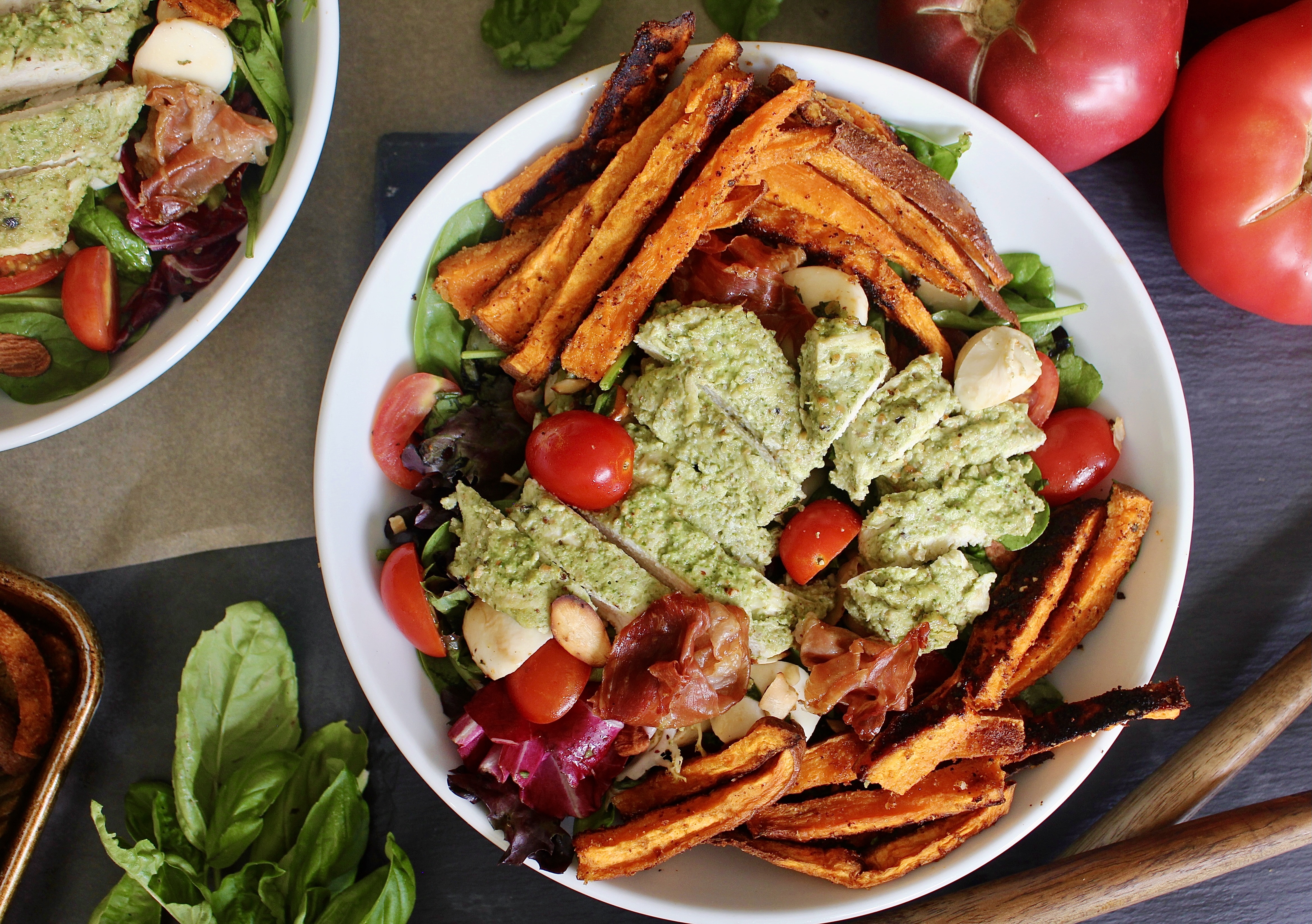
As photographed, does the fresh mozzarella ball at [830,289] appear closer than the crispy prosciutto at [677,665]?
No

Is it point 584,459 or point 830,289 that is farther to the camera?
point 830,289

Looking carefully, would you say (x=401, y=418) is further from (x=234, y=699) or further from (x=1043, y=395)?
(x=1043, y=395)

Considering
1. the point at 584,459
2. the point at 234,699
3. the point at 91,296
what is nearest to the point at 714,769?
the point at 584,459

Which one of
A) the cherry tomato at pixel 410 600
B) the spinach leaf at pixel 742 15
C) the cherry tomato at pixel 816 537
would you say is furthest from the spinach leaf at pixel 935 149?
the cherry tomato at pixel 410 600

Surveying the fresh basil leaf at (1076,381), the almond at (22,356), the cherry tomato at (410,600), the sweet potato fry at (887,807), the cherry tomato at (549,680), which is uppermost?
the almond at (22,356)

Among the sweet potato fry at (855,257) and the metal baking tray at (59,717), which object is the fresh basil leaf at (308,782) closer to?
the metal baking tray at (59,717)

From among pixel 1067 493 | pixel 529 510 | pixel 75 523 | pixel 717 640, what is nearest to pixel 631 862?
pixel 717 640

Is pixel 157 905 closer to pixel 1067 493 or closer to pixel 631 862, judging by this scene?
pixel 631 862
